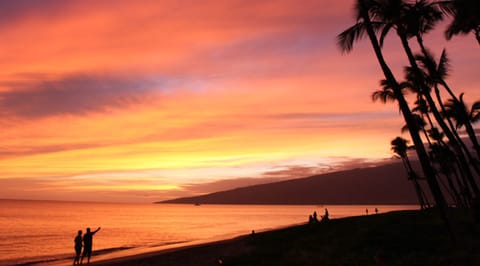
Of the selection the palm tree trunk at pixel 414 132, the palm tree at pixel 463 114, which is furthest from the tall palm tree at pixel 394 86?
the palm tree at pixel 463 114

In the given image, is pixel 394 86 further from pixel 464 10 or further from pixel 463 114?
pixel 463 114

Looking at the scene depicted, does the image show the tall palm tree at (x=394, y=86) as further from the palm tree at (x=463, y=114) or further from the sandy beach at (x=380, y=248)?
the palm tree at (x=463, y=114)

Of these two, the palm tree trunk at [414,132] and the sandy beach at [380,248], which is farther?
the sandy beach at [380,248]

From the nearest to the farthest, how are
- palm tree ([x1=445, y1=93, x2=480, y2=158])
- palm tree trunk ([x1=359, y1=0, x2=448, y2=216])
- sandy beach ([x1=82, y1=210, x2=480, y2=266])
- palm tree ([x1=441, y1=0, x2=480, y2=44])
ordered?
palm tree ([x1=441, y1=0, x2=480, y2=44]), palm tree trunk ([x1=359, y1=0, x2=448, y2=216]), sandy beach ([x1=82, y1=210, x2=480, y2=266]), palm tree ([x1=445, y1=93, x2=480, y2=158])

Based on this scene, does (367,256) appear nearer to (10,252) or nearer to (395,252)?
(395,252)

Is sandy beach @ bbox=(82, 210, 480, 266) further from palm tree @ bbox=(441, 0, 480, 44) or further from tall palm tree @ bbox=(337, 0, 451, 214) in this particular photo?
palm tree @ bbox=(441, 0, 480, 44)

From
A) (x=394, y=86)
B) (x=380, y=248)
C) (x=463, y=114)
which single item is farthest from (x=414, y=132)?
(x=463, y=114)

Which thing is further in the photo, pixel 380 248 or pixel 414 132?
pixel 380 248

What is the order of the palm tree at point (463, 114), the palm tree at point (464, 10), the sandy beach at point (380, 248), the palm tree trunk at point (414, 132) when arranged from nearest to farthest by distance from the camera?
the palm tree at point (464, 10), the palm tree trunk at point (414, 132), the sandy beach at point (380, 248), the palm tree at point (463, 114)

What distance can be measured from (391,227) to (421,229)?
2541mm

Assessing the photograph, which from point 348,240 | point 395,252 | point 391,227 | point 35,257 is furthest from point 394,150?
point 35,257

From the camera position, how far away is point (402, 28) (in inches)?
745

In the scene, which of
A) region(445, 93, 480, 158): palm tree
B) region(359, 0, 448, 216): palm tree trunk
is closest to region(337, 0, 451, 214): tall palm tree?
region(359, 0, 448, 216): palm tree trunk

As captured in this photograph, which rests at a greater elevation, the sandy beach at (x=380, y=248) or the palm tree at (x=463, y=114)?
the palm tree at (x=463, y=114)
